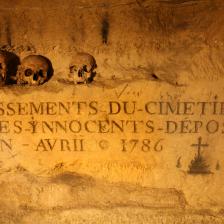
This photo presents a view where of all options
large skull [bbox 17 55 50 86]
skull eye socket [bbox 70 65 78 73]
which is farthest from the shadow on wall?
skull eye socket [bbox 70 65 78 73]

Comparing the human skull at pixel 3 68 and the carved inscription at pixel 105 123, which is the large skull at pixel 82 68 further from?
the human skull at pixel 3 68

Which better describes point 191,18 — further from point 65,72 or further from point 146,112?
point 65,72

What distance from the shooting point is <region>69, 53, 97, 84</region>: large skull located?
1975 mm

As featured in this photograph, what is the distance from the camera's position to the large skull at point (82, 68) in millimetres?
1975

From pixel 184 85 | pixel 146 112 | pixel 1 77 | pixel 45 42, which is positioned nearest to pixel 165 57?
pixel 184 85

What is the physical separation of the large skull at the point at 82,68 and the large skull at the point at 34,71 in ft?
0.52

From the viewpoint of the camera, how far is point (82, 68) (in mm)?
1977

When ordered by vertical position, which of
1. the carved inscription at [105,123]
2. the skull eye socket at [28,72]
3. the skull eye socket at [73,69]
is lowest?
the carved inscription at [105,123]

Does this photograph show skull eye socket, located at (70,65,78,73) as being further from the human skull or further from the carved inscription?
the human skull

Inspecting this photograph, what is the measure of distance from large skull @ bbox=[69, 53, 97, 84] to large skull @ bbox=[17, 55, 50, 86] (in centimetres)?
16

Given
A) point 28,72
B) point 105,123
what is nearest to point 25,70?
point 28,72

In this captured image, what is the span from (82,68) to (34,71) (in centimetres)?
28

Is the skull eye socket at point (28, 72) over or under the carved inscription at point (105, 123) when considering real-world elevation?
over

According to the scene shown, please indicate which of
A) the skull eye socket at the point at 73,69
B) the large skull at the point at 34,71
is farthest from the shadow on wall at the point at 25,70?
the skull eye socket at the point at 73,69
